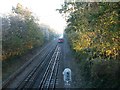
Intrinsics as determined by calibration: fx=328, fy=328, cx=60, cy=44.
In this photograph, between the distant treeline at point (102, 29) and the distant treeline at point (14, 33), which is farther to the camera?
the distant treeline at point (14, 33)

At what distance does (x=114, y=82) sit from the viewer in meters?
18.5

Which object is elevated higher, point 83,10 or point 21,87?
point 83,10

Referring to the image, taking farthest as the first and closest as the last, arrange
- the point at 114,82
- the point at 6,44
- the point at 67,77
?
the point at 6,44, the point at 114,82, the point at 67,77

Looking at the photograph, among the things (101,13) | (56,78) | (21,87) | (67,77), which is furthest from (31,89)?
(101,13)

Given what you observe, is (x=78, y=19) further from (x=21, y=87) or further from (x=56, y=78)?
(x=56, y=78)

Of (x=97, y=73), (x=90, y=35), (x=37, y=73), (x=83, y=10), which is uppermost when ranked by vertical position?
(x=83, y=10)

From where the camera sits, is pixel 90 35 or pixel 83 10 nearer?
pixel 83 10

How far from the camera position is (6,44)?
125ft

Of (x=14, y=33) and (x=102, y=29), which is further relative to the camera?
(x=14, y=33)

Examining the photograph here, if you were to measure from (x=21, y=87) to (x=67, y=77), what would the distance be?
34.4 feet

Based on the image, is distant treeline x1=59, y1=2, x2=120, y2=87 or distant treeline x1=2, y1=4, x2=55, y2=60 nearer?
distant treeline x1=59, y1=2, x2=120, y2=87

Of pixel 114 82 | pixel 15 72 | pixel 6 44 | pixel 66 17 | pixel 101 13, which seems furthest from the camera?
pixel 6 44

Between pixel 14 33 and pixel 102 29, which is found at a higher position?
pixel 102 29

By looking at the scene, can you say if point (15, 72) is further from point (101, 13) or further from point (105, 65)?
point (101, 13)
